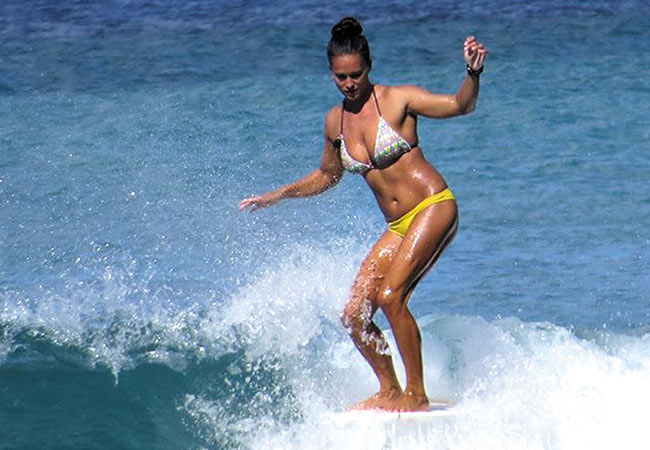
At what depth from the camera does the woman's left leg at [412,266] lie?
5648 mm

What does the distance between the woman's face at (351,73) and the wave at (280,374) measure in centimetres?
146

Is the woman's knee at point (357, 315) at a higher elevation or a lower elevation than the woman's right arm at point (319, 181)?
lower

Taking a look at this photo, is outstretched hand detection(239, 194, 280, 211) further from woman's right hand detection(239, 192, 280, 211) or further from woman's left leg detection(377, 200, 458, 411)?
woman's left leg detection(377, 200, 458, 411)

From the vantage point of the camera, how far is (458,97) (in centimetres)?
556

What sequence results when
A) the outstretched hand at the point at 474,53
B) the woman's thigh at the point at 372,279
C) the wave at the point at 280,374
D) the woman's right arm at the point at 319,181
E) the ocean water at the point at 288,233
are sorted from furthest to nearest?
1. the ocean water at the point at 288,233
2. the wave at the point at 280,374
3. the woman's right arm at the point at 319,181
4. the woman's thigh at the point at 372,279
5. the outstretched hand at the point at 474,53

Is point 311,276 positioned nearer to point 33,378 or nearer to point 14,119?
point 33,378

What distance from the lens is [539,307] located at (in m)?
8.58

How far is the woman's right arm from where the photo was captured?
598 centimetres

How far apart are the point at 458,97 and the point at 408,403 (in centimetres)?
134

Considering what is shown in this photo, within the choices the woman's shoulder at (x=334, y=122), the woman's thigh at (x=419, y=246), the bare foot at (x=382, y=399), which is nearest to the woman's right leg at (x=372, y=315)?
the bare foot at (x=382, y=399)

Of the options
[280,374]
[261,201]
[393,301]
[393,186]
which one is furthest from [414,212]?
[280,374]

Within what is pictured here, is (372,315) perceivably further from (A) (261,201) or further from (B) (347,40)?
(B) (347,40)

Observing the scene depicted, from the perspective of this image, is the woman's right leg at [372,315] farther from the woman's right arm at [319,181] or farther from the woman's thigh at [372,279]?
the woman's right arm at [319,181]

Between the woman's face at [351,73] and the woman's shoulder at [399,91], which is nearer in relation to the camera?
the woman's face at [351,73]
